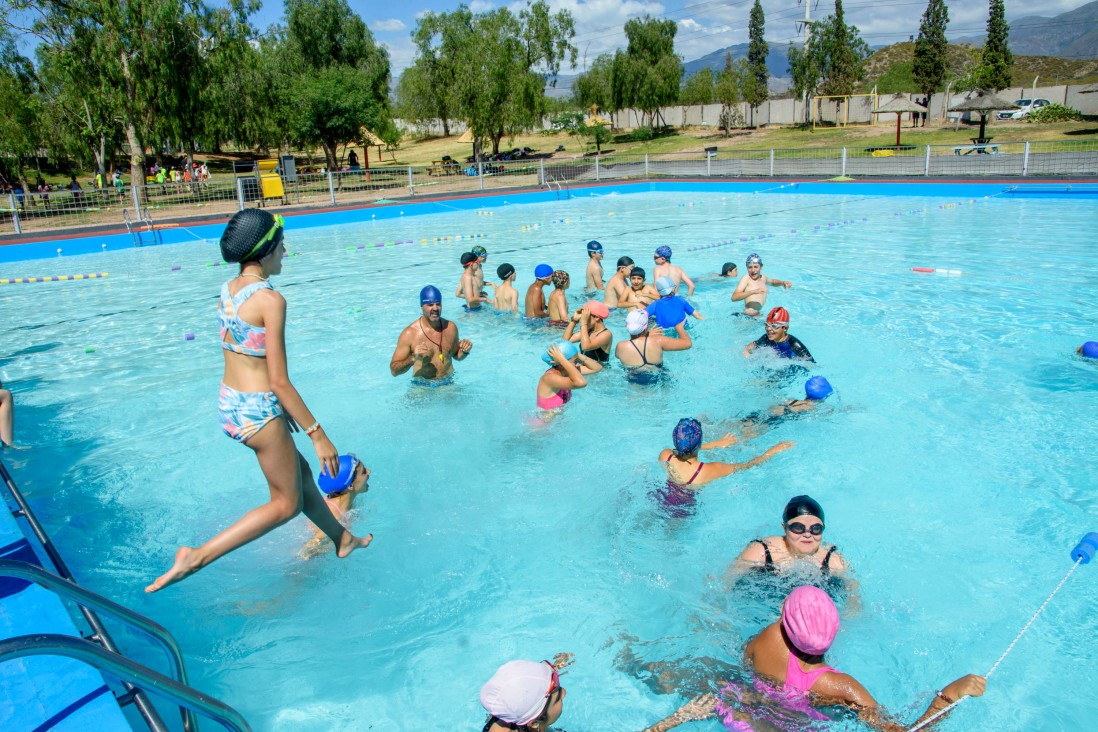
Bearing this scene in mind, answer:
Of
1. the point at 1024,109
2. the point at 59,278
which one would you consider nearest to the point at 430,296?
the point at 59,278

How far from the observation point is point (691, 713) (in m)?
3.25

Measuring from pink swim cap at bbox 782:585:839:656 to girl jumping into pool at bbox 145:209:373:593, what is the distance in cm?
204

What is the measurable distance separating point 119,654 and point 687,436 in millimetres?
3354

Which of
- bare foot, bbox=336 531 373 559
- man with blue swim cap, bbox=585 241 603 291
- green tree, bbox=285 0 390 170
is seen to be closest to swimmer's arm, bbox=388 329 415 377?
bare foot, bbox=336 531 373 559

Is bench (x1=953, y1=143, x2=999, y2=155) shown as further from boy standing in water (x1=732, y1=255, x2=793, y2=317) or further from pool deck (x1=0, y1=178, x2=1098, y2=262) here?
boy standing in water (x1=732, y1=255, x2=793, y2=317)

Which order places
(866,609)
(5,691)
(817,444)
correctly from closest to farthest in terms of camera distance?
(5,691)
(866,609)
(817,444)

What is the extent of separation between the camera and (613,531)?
199 inches

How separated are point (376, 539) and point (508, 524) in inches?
36.2

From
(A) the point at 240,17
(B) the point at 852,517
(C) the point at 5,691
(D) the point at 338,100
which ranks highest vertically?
(A) the point at 240,17

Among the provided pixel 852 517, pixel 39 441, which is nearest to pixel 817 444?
pixel 852 517

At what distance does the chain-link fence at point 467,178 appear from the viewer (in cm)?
2108

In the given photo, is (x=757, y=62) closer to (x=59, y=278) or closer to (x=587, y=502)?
(x=59, y=278)

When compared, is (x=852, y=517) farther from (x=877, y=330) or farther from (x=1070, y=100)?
(x=1070, y=100)

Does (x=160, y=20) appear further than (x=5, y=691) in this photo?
Yes
